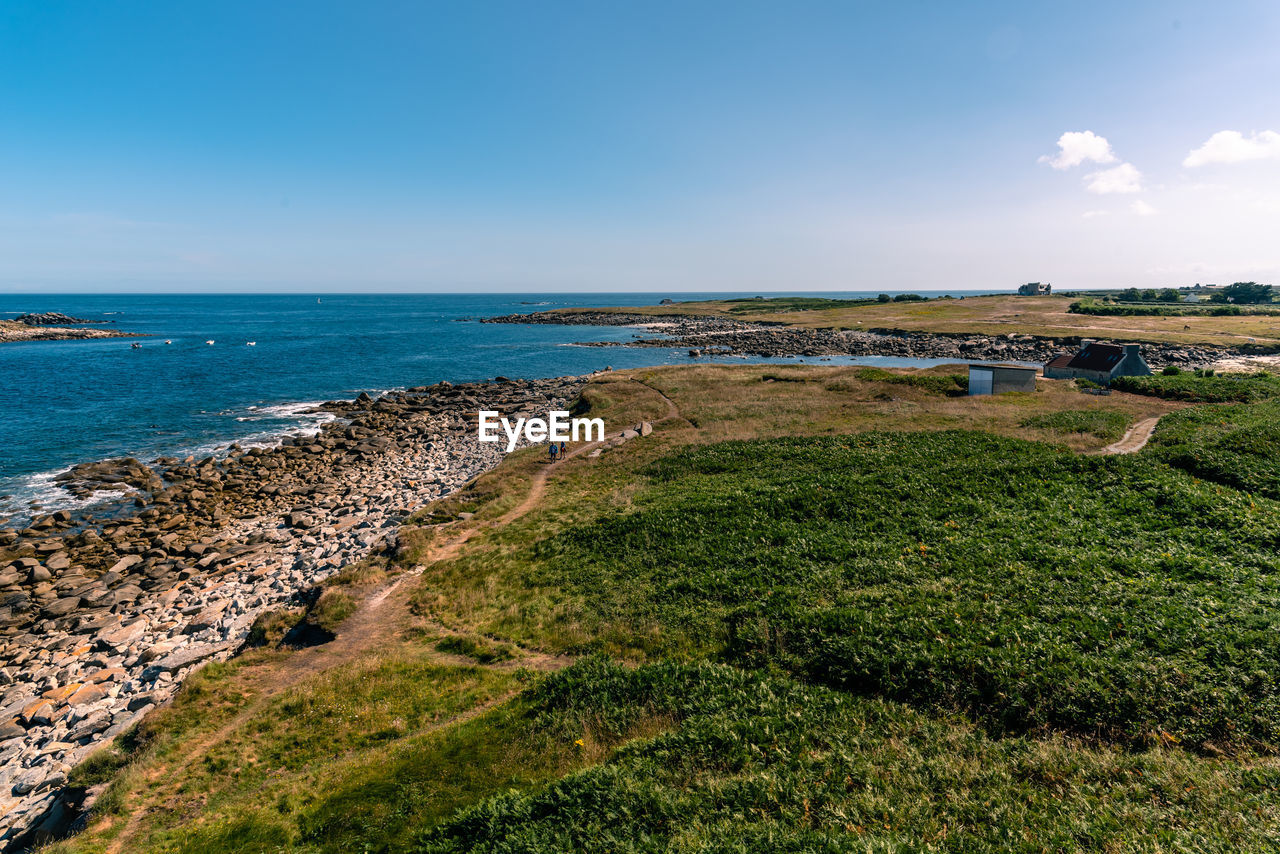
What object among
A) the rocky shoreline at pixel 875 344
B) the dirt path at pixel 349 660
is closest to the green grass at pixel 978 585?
the dirt path at pixel 349 660

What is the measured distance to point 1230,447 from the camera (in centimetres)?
2550

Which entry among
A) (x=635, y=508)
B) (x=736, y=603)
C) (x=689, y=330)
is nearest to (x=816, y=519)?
(x=736, y=603)

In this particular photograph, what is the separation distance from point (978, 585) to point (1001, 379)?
142 ft

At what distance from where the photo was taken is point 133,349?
110m

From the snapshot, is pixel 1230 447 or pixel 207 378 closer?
pixel 1230 447

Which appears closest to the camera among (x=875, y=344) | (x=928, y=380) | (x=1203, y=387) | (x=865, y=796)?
(x=865, y=796)

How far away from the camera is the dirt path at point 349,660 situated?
12891 millimetres

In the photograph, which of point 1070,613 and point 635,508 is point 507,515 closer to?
point 635,508

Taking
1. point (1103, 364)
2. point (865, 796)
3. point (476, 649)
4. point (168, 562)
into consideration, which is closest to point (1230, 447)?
point (865, 796)

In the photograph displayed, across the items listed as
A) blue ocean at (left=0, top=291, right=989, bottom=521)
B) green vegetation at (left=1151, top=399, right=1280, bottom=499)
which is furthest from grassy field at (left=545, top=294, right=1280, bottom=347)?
green vegetation at (left=1151, top=399, right=1280, bottom=499)

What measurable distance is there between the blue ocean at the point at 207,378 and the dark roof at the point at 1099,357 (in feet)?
119

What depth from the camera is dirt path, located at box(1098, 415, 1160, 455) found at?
3093 centimetres

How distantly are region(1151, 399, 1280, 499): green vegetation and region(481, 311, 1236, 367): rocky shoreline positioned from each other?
63.2 metres

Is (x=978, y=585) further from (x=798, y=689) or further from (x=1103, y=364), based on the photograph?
(x=1103, y=364)
